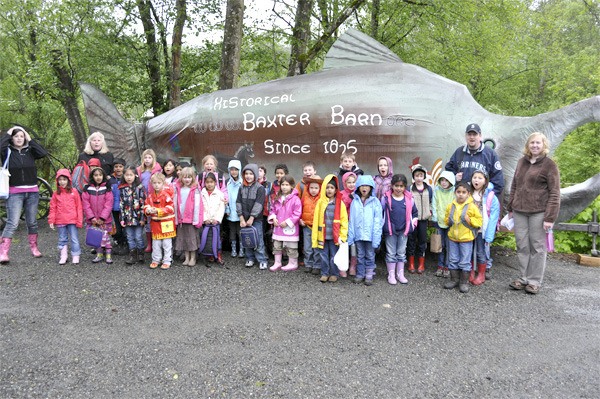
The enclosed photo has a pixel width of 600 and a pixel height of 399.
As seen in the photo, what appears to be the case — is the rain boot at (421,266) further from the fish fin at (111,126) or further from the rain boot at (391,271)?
the fish fin at (111,126)

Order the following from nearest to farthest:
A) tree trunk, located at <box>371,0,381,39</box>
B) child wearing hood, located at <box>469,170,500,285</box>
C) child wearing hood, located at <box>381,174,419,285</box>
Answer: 1. child wearing hood, located at <box>469,170,500,285</box>
2. child wearing hood, located at <box>381,174,419,285</box>
3. tree trunk, located at <box>371,0,381,39</box>

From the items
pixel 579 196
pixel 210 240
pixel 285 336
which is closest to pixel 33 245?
pixel 210 240

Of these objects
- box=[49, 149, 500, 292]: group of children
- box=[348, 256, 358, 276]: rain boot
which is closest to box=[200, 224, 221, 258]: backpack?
box=[49, 149, 500, 292]: group of children

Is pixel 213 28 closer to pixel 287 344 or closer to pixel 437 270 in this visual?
pixel 437 270

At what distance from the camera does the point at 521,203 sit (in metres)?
4.71

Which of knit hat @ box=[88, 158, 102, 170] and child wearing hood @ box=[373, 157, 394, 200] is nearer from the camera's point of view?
child wearing hood @ box=[373, 157, 394, 200]

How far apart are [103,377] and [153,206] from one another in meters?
2.84

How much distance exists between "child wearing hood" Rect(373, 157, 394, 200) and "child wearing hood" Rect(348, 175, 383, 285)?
347 millimetres

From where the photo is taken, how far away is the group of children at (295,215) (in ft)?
16.1

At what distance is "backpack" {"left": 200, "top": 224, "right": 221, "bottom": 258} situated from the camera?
224 inches

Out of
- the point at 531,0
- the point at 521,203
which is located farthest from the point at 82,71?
the point at 531,0

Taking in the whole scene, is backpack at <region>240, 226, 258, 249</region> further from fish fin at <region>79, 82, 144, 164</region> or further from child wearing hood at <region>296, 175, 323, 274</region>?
fish fin at <region>79, 82, 144, 164</region>

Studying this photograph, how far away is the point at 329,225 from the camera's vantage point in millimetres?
4984

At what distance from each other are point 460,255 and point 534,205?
0.96 m
